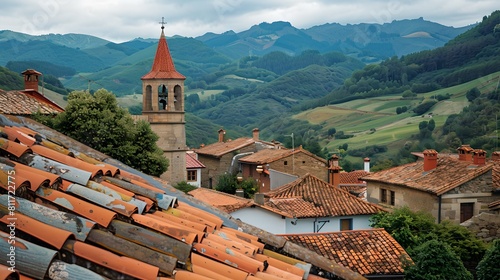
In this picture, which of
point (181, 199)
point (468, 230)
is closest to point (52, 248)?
point (181, 199)

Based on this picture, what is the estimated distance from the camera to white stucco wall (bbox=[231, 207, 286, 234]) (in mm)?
22781

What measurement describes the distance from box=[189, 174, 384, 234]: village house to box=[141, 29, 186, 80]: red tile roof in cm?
1936

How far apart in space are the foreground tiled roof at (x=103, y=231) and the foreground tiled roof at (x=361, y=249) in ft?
30.8

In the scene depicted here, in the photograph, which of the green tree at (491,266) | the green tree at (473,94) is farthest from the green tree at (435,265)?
the green tree at (473,94)

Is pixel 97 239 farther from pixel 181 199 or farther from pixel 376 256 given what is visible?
pixel 376 256

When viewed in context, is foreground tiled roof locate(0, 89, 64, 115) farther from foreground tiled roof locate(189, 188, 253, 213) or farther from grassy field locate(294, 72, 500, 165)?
grassy field locate(294, 72, 500, 165)

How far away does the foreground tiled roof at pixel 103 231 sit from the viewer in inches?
176

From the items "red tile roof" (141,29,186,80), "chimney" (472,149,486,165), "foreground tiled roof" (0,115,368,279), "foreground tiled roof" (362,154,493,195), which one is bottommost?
"foreground tiled roof" (0,115,368,279)

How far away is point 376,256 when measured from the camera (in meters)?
16.3

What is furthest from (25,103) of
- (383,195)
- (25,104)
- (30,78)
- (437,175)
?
→ (437,175)

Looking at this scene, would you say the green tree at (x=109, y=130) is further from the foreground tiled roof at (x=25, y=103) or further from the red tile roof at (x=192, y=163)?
the red tile roof at (x=192, y=163)

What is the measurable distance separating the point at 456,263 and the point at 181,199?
10979mm

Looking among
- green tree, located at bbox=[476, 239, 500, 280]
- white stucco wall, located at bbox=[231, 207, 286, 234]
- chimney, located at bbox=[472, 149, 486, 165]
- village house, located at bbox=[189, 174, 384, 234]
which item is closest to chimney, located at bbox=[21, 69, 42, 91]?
village house, located at bbox=[189, 174, 384, 234]

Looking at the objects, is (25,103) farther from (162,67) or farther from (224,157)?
(224,157)
